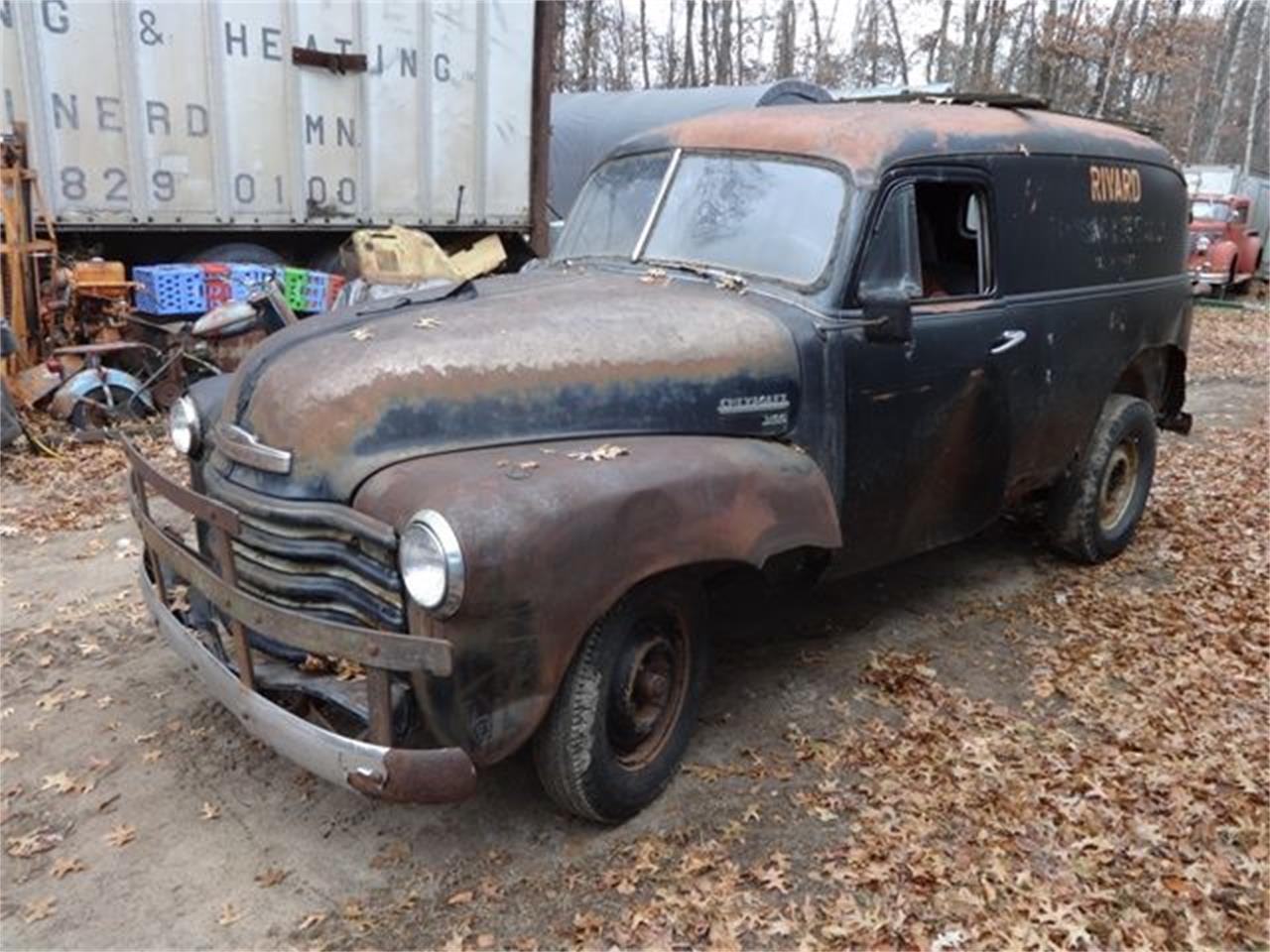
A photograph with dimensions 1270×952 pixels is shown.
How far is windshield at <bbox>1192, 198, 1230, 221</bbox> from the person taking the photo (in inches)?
820

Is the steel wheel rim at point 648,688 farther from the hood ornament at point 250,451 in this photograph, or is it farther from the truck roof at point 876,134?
the truck roof at point 876,134

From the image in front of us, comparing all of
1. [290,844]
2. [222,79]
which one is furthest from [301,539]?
[222,79]

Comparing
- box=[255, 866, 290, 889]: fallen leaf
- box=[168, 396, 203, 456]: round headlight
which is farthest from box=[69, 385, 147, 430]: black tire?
box=[255, 866, 290, 889]: fallen leaf

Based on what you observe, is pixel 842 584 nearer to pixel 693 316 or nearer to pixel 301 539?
pixel 693 316

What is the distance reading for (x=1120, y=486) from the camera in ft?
20.1

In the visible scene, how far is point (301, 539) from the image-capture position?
3.08m

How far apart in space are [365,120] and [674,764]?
8.37m

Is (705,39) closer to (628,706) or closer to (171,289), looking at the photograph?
(171,289)

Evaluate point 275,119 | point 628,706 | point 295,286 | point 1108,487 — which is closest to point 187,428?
point 628,706

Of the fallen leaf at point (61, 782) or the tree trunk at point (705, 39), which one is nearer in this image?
the fallen leaf at point (61, 782)

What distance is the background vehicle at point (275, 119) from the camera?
8703 millimetres

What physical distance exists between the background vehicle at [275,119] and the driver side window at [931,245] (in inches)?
276

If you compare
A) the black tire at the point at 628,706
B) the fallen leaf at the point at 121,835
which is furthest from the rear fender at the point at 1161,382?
the fallen leaf at the point at 121,835

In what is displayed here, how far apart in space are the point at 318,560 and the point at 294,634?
0.89 ft
